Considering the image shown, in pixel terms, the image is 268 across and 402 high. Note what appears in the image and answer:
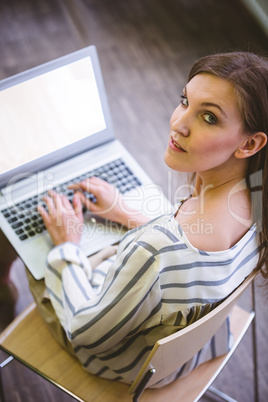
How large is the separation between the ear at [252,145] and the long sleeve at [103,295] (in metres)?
0.28

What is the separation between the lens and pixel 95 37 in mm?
2830

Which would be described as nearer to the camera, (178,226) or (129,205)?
(178,226)

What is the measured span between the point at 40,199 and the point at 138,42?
175cm

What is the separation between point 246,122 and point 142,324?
0.47 metres

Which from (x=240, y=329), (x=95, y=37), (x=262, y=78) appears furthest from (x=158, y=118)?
(x=262, y=78)

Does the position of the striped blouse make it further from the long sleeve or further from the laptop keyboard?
the laptop keyboard

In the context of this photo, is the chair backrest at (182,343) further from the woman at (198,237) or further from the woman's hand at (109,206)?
the woman's hand at (109,206)

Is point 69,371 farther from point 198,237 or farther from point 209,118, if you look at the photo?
point 209,118

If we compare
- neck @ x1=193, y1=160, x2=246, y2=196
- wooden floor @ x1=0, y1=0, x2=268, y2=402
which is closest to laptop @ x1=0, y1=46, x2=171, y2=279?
neck @ x1=193, y1=160, x2=246, y2=196

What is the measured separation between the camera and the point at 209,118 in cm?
99

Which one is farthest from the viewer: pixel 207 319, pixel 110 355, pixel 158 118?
pixel 158 118

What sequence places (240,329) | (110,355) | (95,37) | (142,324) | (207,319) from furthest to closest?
1. (95,37)
2. (240,329)
3. (110,355)
4. (142,324)
5. (207,319)

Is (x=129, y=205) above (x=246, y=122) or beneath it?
beneath

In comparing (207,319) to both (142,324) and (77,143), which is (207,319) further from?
(77,143)
